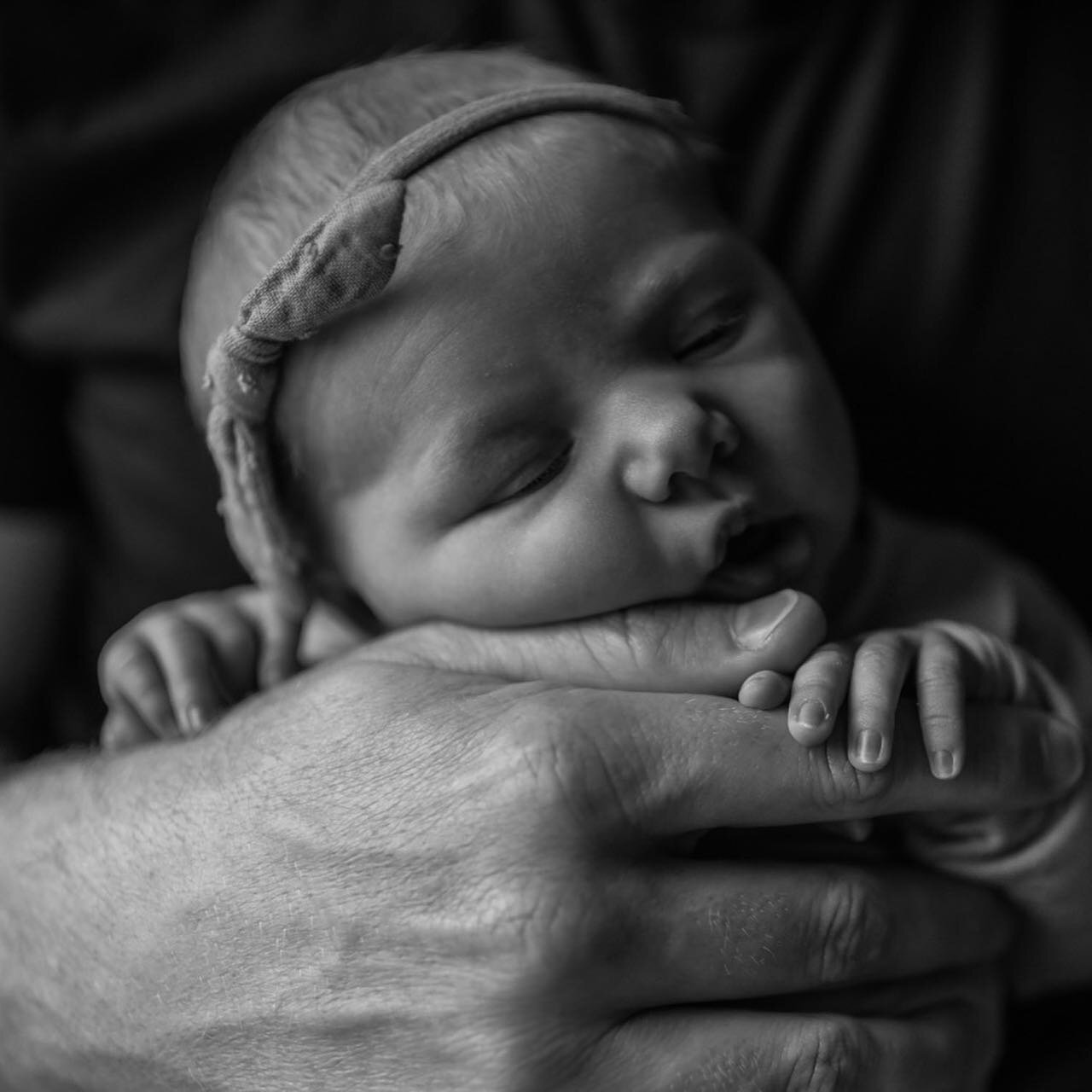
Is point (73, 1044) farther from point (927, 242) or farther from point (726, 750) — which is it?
point (927, 242)

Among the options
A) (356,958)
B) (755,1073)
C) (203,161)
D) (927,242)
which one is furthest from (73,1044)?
(927,242)

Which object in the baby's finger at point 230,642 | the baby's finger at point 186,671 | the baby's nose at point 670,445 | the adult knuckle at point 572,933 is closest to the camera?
the adult knuckle at point 572,933

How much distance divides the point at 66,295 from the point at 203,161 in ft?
0.81

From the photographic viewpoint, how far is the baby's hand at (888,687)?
97 cm

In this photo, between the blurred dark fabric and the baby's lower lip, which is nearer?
the baby's lower lip

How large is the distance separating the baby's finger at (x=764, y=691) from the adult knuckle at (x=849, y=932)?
17 centimetres

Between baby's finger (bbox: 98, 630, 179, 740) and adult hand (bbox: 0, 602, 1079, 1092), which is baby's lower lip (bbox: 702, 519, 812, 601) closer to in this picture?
adult hand (bbox: 0, 602, 1079, 1092)

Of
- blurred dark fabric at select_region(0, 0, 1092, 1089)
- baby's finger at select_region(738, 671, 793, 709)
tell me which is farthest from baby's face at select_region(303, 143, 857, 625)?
blurred dark fabric at select_region(0, 0, 1092, 1089)

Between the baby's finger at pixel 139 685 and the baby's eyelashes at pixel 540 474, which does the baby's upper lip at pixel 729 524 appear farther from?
the baby's finger at pixel 139 685

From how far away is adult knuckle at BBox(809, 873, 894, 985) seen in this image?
1019 millimetres

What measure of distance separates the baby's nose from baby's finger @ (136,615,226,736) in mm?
562

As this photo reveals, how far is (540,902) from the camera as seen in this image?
0.95m

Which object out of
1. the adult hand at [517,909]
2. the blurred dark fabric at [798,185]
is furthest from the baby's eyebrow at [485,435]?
the blurred dark fabric at [798,185]

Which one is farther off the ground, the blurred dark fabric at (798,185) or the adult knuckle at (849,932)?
the blurred dark fabric at (798,185)
